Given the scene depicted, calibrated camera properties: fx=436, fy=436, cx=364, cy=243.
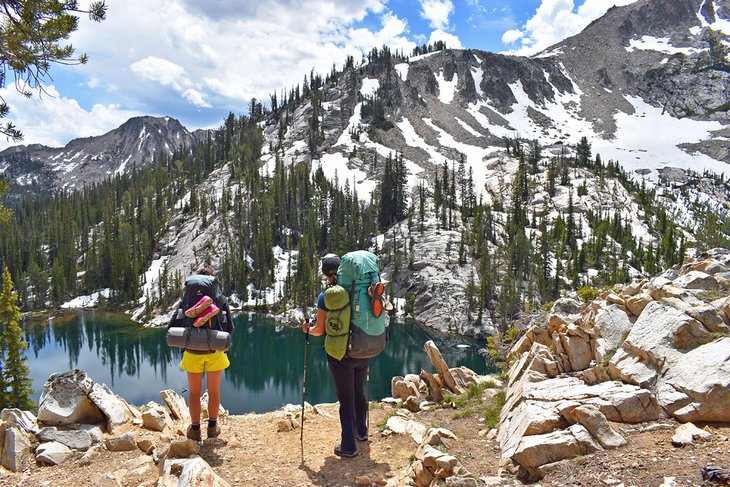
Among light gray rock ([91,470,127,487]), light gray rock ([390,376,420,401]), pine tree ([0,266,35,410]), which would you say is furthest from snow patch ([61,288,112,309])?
light gray rock ([91,470,127,487])

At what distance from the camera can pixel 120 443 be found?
6.78 metres

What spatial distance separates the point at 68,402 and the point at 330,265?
5.22 metres

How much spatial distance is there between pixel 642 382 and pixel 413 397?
4690 mm

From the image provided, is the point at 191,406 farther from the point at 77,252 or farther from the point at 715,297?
the point at 77,252

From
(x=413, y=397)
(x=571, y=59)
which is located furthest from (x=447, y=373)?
(x=571, y=59)

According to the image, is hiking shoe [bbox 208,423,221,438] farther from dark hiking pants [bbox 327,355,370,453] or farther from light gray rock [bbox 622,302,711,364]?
light gray rock [bbox 622,302,711,364]

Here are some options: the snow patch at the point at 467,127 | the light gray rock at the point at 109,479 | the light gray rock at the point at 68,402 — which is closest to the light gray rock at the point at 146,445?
the light gray rock at the point at 109,479

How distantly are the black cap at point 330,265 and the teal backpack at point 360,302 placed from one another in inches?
12.1

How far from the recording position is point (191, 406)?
22.5 ft

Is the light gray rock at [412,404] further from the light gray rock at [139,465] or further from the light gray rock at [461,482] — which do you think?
the light gray rock at [139,465]

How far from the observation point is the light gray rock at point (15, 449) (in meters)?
6.28

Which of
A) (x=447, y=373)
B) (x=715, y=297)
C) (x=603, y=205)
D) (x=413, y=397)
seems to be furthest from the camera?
(x=603, y=205)

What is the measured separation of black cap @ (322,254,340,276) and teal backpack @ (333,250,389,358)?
31cm

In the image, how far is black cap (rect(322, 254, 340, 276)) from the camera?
259 inches
